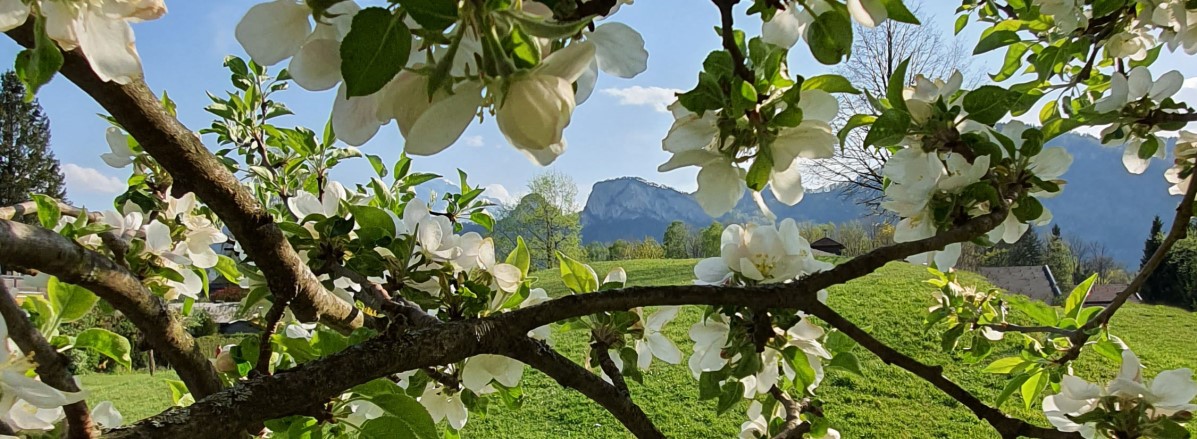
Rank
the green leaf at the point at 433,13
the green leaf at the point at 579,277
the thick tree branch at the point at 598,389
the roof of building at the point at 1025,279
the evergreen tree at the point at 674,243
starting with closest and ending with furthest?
the green leaf at the point at 433,13 < the thick tree branch at the point at 598,389 < the green leaf at the point at 579,277 < the roof of building at the point at 1025,279 < the evergreen tree at the point at 674,243

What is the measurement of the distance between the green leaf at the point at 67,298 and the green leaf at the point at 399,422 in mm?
413

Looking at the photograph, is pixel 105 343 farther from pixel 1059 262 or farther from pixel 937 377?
pixel 1059 262

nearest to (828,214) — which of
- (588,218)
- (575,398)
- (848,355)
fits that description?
(588,218)

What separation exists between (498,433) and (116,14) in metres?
4.34

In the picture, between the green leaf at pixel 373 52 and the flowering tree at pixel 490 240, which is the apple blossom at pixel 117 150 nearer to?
the flowering tree at pixel 490 240

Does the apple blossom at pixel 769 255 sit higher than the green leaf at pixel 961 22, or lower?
lower

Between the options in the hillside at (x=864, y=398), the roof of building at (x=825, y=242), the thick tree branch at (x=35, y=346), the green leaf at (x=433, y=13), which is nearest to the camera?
the green leaf at (x=433, y=13)

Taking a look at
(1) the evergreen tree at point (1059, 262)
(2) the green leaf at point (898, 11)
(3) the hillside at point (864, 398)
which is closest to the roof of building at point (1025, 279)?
(1) the evergreen tree at point (1059, 262)

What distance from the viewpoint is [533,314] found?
0.53m

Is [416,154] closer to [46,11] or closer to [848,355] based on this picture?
[46,11]

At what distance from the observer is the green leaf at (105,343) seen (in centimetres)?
77

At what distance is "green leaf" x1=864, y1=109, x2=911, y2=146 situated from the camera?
2.05 feet

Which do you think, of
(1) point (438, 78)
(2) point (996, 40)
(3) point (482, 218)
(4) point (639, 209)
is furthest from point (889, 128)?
(4) point (639, 209)

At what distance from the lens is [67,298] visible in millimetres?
715
